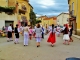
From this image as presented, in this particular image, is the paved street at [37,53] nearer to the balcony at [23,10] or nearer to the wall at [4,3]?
the wall at [4,3]

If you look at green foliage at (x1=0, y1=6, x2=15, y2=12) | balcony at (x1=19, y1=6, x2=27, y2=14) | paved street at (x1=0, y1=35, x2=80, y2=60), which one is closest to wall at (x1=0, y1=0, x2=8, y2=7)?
green foliage at (x1=0, y1=6, x2=15, y2=12)

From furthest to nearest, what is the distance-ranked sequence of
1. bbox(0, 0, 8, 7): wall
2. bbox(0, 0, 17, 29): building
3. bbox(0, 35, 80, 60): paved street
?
bbox(0, 0, 8, 7): wall → bbox(0, 0, 17, 29): building → bbox(0, 35, 80, 60): paved street

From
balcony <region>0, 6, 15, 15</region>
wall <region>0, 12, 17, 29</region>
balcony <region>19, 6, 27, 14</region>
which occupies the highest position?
balcony <region>19, 6, 27, 14</region>

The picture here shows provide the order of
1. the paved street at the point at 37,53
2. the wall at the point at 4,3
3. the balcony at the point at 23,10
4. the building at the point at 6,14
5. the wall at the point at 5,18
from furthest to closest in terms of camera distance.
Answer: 1. the balcony at the point at 23,10
2. the wall at the point at 4,3
3. the building at the point at 6,14
4. the wall at the point at 5,18
5. the paved street at the point at 37,53

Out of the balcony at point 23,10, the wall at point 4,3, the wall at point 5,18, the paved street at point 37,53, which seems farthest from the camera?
the balcony at point 23,10

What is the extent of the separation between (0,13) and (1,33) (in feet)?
49.9

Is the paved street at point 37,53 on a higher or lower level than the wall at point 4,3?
lower

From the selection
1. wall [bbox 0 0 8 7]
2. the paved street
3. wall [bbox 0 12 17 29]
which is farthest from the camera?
wall [bbox 0 0 8 7]

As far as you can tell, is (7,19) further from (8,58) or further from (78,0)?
(8,58)

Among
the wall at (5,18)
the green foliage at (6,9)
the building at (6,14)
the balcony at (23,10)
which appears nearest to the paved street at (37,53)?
the wall at (5,18)

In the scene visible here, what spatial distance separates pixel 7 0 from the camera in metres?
45.5

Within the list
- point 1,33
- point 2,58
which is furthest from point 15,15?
point 2,58

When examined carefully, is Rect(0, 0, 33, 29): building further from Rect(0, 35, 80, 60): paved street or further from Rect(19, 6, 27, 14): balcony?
Rect(0, 35, 80, 60): paved street

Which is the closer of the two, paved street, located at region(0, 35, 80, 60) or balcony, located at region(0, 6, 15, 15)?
paved street, located at region(0, 35, 80, 60)
